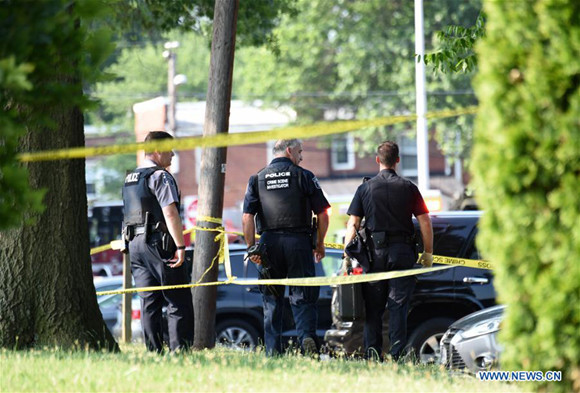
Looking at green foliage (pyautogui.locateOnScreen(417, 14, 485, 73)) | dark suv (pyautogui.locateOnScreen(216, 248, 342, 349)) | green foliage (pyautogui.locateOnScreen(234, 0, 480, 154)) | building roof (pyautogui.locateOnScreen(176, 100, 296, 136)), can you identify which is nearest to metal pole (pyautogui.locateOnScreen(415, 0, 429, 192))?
dark suv (pyautogui.locateOnScreen(216, 248, 342, 349))

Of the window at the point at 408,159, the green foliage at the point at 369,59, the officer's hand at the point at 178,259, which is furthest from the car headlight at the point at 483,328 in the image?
the window at the point at 408,159

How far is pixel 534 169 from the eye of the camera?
4254 millimetres

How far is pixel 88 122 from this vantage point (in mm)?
66062

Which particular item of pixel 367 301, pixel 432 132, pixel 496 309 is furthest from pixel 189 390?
pixel 432 132

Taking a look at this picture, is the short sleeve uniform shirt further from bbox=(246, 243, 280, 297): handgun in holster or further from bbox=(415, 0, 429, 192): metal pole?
bbox=(415, 0, 429, 192): metal pole

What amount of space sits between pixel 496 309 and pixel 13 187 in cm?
552

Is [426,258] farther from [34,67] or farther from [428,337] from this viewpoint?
[34,67]

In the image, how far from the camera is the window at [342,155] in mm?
48422

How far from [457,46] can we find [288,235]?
2408mm

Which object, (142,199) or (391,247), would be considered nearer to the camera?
(142,199)

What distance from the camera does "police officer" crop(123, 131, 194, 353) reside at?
28.6ft

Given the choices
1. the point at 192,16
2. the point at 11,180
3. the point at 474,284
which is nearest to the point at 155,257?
the point at 474,284

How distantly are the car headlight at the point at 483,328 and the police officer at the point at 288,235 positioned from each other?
131 cm

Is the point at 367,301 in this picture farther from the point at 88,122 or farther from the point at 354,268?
the point at 88,122
